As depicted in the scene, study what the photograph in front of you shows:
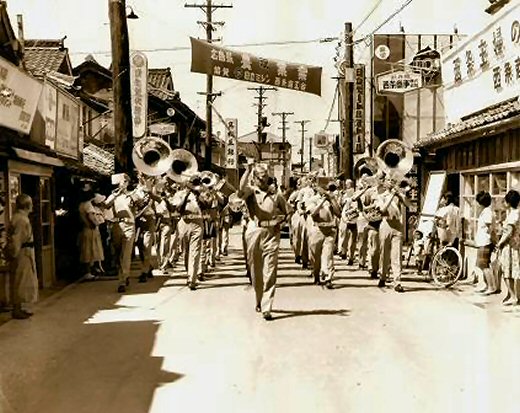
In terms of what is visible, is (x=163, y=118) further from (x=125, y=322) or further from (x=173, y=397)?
(x=173, y=397)

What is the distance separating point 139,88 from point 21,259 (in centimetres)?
1052

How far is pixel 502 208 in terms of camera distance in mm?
13445

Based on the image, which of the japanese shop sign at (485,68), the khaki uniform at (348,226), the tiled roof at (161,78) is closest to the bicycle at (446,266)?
the japanese shop sign at (485,68)

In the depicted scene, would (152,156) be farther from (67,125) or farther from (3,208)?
(3,208)

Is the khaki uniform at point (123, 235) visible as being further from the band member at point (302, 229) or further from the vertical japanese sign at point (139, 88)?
the vertical japanese sign at point (139, 88)

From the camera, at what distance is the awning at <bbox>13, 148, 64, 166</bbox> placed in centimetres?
1145

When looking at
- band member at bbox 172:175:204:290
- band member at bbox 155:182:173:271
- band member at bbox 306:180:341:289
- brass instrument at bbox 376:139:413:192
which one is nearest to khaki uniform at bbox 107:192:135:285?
band member at bbox 172:175:204:290

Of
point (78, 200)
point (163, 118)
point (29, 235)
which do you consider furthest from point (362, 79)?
point (29, 235)

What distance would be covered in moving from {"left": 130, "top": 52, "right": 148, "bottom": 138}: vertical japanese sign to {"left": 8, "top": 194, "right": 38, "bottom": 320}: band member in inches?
384

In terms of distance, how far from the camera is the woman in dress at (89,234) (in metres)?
15.0

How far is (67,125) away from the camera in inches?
636

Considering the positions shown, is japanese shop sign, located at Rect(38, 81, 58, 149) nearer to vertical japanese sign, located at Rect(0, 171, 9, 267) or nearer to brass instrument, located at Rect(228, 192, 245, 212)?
vertical japanese sign, located at Rect(0, 171, 9, 267)

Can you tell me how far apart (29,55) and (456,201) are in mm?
18547

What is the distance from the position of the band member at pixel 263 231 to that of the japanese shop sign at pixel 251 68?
8.85m
